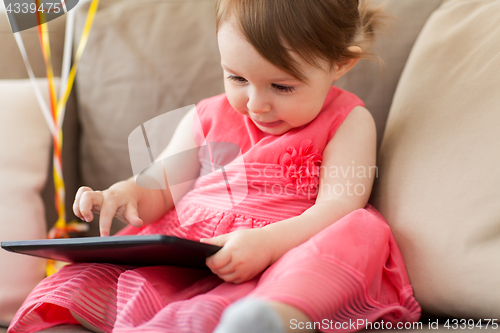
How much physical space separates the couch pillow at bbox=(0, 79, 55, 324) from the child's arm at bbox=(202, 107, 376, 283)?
39 cm

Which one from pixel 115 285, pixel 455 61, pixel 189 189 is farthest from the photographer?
pixel 189 189

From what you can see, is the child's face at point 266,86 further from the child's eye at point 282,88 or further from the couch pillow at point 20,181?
the couch pillow at point 20,181

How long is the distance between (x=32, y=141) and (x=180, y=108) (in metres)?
0.33

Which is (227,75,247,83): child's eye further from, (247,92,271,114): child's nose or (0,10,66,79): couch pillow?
(0,10,66,79): couch pillow

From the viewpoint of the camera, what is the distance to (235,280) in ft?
1.83

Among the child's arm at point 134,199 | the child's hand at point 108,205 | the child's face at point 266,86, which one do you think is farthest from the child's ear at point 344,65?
the child's hand at point 108,205

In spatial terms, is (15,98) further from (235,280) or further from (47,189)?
(235,280)

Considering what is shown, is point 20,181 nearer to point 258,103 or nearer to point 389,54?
point 258,103

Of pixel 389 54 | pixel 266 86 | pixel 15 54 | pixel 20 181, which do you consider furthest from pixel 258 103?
pixel 15 54

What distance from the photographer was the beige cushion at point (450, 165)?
0.52m

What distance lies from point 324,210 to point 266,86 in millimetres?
229

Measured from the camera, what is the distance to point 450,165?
601mm

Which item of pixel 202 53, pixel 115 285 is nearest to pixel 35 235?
pixel 115 285

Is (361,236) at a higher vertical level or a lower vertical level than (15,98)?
lower
